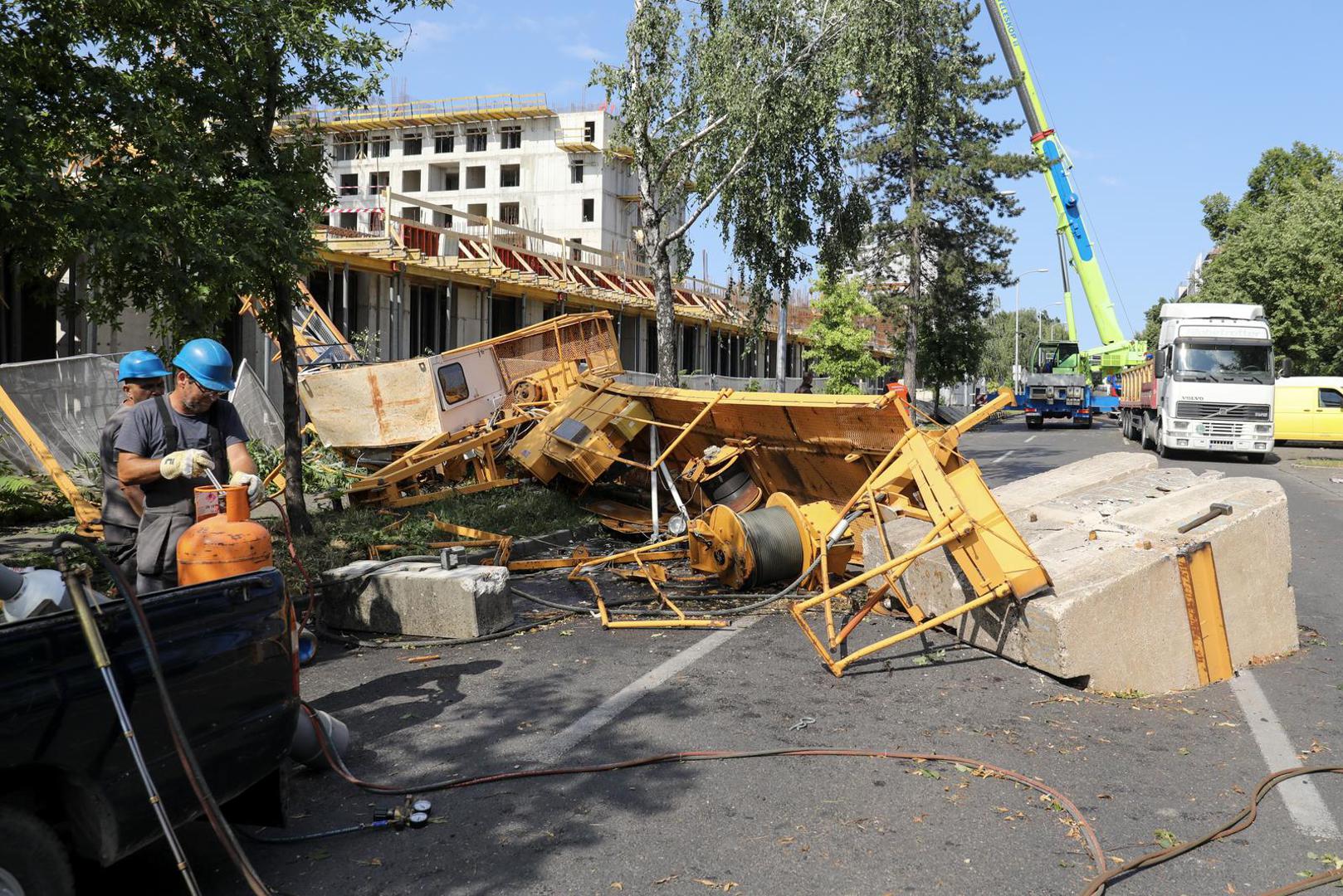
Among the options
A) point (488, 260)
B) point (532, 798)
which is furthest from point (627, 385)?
point (488, 260)

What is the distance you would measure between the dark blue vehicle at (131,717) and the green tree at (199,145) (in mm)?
4545

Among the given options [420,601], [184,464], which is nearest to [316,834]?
[184,464]

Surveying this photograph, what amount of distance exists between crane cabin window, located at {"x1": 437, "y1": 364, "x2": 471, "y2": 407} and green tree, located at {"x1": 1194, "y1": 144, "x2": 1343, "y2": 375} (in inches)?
1039

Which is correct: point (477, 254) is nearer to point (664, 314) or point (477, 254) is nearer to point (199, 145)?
point (664, 314)

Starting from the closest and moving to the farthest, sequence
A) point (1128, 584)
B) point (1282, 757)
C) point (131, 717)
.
Answer: 1. point (131, 717)
2. point (1282, 757)
3. point (1128, 584)

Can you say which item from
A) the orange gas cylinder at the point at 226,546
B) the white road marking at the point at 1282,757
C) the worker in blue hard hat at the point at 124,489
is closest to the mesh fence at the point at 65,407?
the worker in blue hard hat at the point at 124,489

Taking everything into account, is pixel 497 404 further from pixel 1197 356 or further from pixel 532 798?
pixel 1197 356

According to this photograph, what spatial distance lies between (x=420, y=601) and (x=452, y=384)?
7115mm

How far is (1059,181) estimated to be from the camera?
37812 millimetres

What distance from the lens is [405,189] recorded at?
225 ft

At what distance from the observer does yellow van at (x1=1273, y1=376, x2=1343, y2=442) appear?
2820cm

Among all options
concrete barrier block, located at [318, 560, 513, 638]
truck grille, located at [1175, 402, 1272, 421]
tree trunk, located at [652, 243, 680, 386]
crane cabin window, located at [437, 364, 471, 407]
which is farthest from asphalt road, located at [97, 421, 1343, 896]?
truck grille, located at [1175, 402, 1272, 421]

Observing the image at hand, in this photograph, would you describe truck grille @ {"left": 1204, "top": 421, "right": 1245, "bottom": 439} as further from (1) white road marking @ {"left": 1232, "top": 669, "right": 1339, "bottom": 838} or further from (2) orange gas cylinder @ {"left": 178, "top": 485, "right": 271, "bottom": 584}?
(2) orange gas cylinder @ {"left": 178, "top": 485, "right": 271, "bottom": 584}

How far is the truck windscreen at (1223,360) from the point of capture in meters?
23.7
